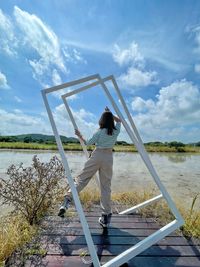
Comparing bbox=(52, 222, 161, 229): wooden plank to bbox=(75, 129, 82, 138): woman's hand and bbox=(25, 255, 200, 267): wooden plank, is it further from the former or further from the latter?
bbox=(75, 129, 82, 138): woman's hand

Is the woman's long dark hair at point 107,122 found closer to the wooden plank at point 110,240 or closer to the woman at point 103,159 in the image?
the woman at point 103,159

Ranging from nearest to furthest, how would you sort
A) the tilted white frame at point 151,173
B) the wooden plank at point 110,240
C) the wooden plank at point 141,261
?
the tilted white frame at point 151,173 < the wooden plank at point 141,261 < the wooden plank at point 110,240

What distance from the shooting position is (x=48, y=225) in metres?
2.90

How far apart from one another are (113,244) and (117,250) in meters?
0.13

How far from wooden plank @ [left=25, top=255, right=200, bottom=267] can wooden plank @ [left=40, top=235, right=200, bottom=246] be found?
0.94 ft

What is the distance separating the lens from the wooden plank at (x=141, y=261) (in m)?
2.03

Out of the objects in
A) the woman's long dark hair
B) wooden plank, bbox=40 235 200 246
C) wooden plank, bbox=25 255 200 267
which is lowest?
wooden plank, bbox=25 255 200 267

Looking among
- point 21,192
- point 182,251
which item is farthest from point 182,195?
point 21,192

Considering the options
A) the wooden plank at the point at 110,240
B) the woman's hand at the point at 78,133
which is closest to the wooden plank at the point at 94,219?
the wooden plank at the point at 110,240

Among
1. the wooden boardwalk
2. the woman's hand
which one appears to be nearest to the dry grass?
the wooden boardwalk

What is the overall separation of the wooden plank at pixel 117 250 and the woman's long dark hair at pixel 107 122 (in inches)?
44.6

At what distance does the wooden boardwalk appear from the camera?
2.08 metres

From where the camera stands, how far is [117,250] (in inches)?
89.7

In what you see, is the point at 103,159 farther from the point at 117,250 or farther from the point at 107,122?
the point at 117,250
